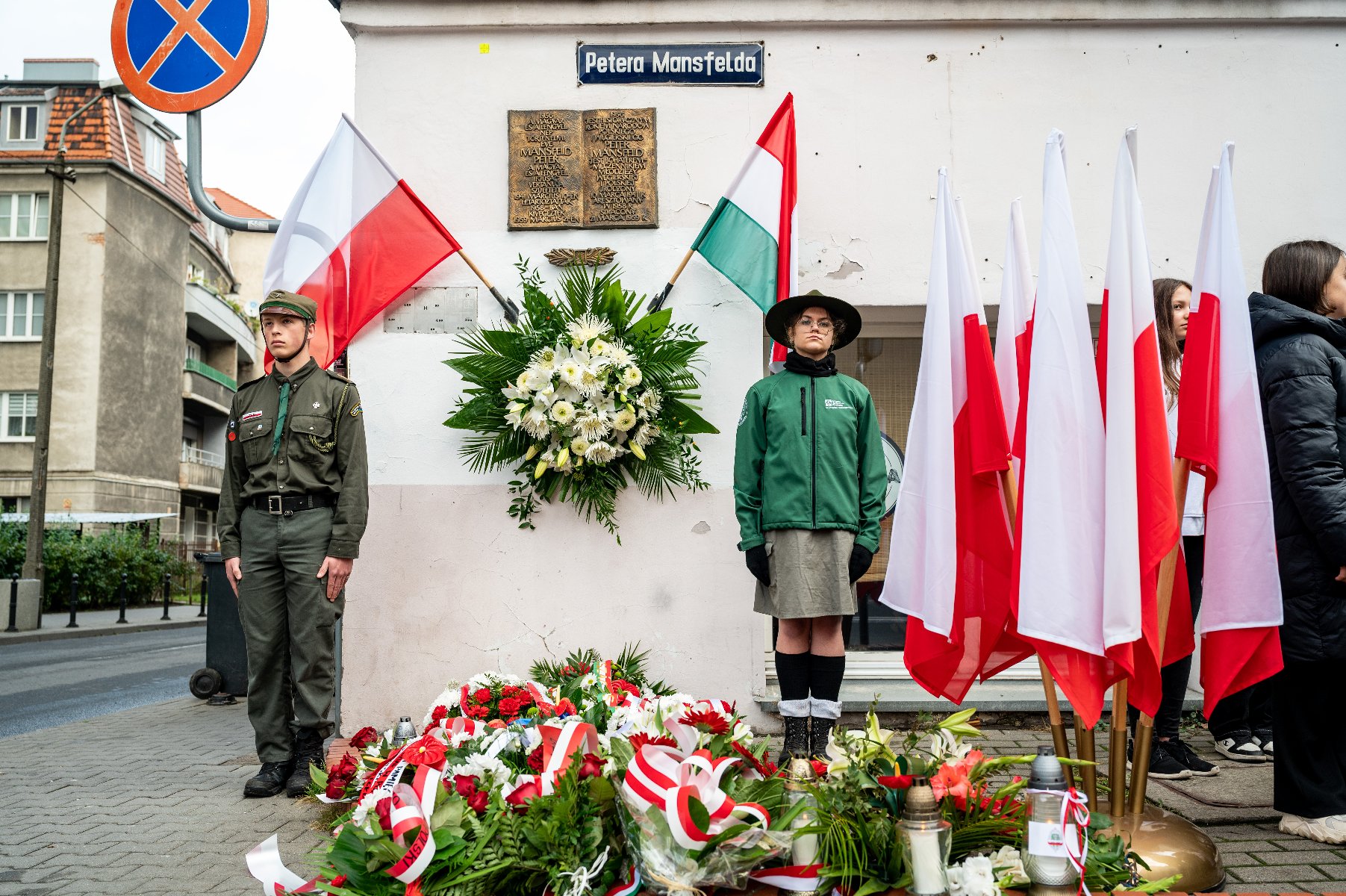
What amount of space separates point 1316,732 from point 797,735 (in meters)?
1.89

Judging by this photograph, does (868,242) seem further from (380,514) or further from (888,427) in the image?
(380,514)

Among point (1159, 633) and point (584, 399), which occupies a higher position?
point (584, 399)

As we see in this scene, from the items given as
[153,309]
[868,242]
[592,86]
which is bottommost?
[868,242]

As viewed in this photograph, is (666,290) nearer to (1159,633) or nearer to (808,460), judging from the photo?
(808,460)

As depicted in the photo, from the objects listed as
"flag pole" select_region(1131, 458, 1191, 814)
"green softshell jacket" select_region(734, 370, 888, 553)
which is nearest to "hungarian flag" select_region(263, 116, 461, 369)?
"green softshell jacket" select_region(734, 370, 888, 553)

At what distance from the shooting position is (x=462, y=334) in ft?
19.1

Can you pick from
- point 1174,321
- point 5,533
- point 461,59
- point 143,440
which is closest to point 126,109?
point 143,440

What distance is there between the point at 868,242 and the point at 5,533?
21947 millimetres

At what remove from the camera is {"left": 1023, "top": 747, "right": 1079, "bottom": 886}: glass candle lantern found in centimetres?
251

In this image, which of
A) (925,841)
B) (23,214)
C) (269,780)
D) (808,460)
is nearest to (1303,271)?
(808,460)

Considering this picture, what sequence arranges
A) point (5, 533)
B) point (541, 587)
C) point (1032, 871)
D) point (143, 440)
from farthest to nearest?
point (143, 440), point (5, 533), point (541, 587), point (1032, 871)

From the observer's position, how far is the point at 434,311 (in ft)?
19.3

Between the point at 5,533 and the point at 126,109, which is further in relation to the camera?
the point at 126,109

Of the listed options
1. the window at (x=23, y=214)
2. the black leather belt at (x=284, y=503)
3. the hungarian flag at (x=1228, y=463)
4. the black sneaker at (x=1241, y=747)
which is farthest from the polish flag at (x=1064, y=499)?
the window at (x=23, y=214)
